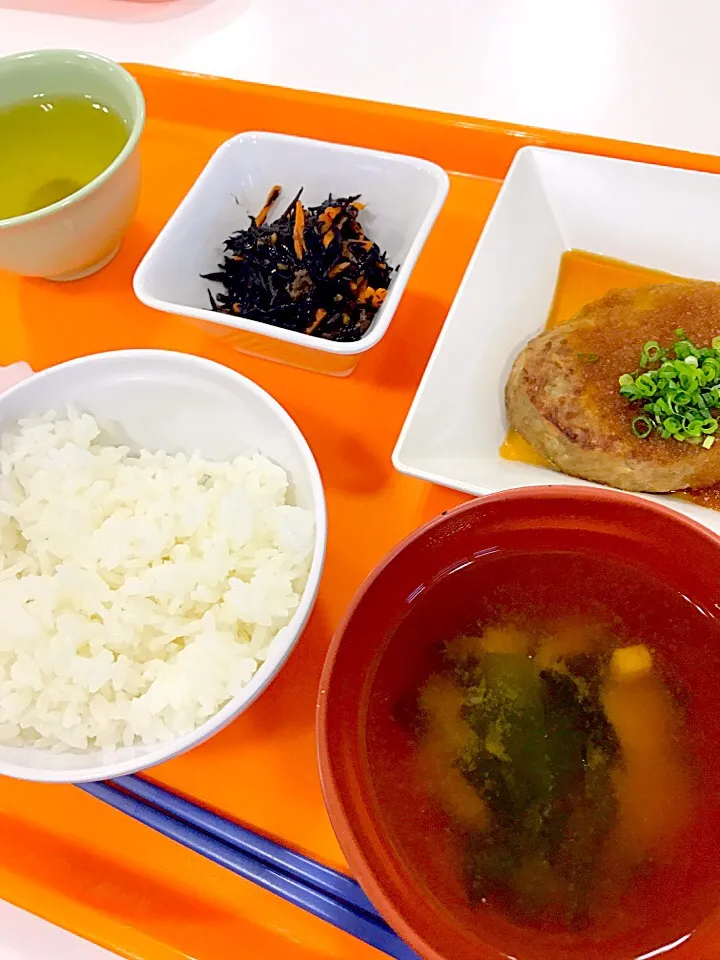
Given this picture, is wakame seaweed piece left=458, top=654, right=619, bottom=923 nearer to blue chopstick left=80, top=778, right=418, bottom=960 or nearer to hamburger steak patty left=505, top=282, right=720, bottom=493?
blue chopstick left=80, top=778, right=418, bottom=960

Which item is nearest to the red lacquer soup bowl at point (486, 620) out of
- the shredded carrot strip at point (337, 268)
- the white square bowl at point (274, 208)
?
the white square bowl at point (274, 208)

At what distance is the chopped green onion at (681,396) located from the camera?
4.70 feet

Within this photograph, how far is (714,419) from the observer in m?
1.45

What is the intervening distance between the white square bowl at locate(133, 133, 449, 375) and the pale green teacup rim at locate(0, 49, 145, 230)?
161 millimetres

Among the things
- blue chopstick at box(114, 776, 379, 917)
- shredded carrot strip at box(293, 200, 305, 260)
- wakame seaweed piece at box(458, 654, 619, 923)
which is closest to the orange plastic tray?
blue chopstick at box(114, 776, 379, 917)

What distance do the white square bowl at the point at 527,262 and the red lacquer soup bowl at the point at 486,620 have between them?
318 mm

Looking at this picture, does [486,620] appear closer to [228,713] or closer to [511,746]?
[511,746]

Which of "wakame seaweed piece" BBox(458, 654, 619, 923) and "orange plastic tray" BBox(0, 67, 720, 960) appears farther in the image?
"orange plastic tray" BBox(0, 67, 720, 960)

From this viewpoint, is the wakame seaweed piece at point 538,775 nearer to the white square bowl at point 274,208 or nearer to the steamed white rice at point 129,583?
the steamed white rice at point 129,583

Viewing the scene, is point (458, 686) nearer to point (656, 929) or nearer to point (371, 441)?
point (656, 929)

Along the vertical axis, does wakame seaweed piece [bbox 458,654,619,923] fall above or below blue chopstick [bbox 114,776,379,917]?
above

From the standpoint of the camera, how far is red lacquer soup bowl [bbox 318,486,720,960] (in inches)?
36.5

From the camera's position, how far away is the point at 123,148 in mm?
1691

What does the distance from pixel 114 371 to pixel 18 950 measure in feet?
3.55
